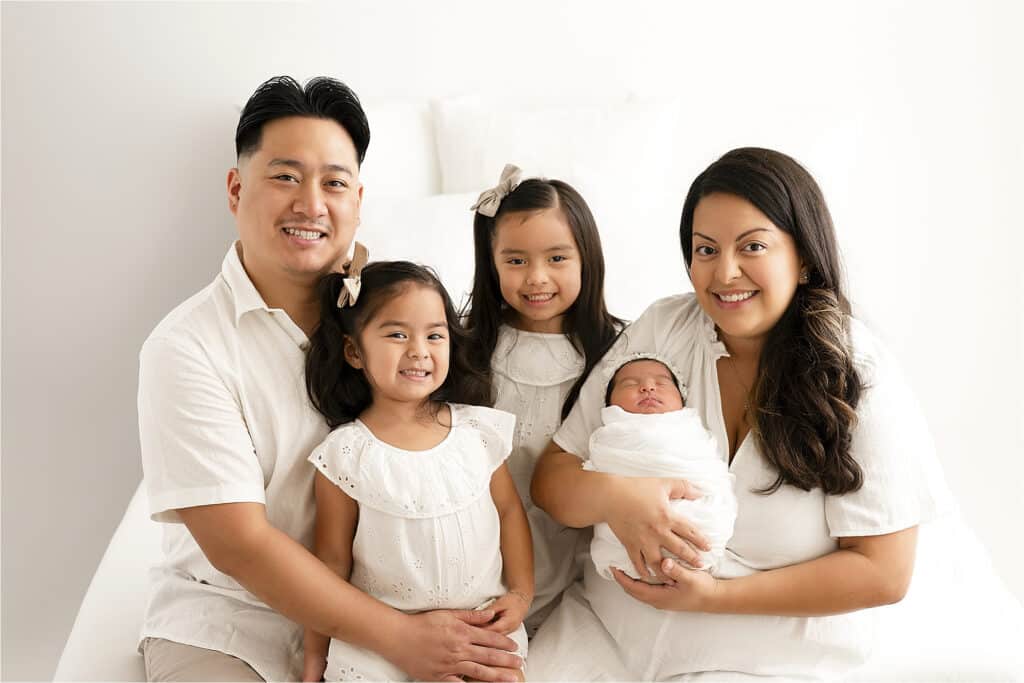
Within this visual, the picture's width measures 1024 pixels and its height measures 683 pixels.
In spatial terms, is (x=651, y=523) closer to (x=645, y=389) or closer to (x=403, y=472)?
(x=645, y=389)

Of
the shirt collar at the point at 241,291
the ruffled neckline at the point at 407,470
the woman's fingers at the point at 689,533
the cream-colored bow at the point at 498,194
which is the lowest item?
the woman's fingers at the point at 689,533

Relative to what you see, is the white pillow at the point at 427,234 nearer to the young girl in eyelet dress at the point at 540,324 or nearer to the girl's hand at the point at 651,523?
the young girl in eyelet dress at the point at 540,324

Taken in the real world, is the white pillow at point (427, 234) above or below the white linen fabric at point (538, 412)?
above

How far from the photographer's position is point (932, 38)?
2.86 metres

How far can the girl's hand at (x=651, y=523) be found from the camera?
1.53 m

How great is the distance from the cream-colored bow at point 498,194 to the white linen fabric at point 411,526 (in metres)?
0.50

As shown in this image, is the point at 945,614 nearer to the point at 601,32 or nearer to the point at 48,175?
the point at 601,32

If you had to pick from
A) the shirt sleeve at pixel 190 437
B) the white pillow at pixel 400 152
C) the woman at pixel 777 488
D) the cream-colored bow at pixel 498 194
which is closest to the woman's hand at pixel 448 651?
the woman at pixel 777 488

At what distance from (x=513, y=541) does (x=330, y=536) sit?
0.32 metres

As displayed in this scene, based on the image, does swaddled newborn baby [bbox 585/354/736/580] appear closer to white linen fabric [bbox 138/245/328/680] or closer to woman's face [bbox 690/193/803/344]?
woman's face [bbox 690/193/803/344]

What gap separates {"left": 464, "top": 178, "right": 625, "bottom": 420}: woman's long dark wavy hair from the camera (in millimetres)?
1827

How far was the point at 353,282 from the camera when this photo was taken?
5.42 feet

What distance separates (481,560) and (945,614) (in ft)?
2.83

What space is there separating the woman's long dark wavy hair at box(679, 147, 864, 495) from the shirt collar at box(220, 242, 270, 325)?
80cm
